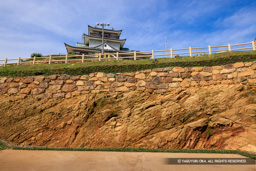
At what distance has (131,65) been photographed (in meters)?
10.4

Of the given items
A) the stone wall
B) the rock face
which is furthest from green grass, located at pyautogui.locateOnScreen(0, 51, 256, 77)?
the rock face

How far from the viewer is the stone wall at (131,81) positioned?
916cm

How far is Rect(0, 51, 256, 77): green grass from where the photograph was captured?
9.60 metres

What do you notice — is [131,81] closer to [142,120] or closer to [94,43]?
[142,120]

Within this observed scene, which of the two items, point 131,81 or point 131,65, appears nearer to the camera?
point 131,81

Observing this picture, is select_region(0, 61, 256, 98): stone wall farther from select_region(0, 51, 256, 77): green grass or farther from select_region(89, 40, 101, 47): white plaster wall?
select_region(89, 40, 101, 47): white plaster wall

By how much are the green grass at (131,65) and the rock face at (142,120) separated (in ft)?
6.20

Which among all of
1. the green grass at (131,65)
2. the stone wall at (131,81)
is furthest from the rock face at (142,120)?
the green grass at (131,65)

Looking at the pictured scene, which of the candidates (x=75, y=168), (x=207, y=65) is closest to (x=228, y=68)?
(x=207, y=65)

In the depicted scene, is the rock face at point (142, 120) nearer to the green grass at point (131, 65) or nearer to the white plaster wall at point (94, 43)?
the green grass at point (131, 65)

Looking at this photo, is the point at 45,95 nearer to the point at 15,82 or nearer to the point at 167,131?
the point at 15,82

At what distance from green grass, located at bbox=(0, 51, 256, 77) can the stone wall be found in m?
0.36

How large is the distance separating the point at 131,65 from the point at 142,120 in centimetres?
414

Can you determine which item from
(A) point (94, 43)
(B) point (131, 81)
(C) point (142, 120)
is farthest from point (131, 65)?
(A) point (94, 43)
